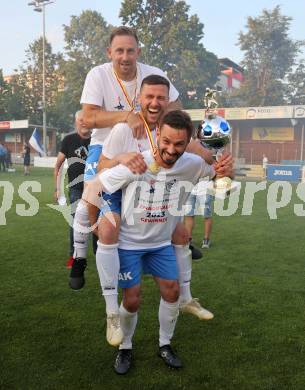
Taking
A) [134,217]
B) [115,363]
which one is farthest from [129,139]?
[115,363]

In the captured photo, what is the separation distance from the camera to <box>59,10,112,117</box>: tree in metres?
67.6

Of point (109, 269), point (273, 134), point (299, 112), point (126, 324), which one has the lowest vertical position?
point (126, 324)

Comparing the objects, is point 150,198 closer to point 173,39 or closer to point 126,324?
point 126,324

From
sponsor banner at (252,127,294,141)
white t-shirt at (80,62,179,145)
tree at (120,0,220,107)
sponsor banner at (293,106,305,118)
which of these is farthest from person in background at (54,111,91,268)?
tree at (120,0,220,107)

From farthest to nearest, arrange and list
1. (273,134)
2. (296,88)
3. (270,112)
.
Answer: (296,88) < (273,134) < (270,112)

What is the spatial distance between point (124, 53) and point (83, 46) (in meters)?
74.4

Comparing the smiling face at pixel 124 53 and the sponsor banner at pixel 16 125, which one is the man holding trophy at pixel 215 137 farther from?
the sponsor banner at pixel 16 125

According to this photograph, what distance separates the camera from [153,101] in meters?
3.48

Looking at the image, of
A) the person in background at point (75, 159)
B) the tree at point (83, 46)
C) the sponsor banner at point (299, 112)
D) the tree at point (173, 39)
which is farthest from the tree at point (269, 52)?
the person in background at point (75, 159)

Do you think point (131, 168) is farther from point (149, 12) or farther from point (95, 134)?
point (149, 12)

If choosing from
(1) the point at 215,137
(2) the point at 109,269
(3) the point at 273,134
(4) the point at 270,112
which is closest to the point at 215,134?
(1) the point at 215,137

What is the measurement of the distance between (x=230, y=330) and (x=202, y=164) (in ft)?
5.87

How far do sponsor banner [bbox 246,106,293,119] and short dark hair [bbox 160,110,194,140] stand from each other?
3690 centimetres

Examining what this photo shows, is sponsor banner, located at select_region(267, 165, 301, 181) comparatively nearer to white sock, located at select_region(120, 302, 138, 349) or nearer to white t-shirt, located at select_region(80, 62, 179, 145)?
white t-shirt, located at select_region(80, 62, 179, 145)
